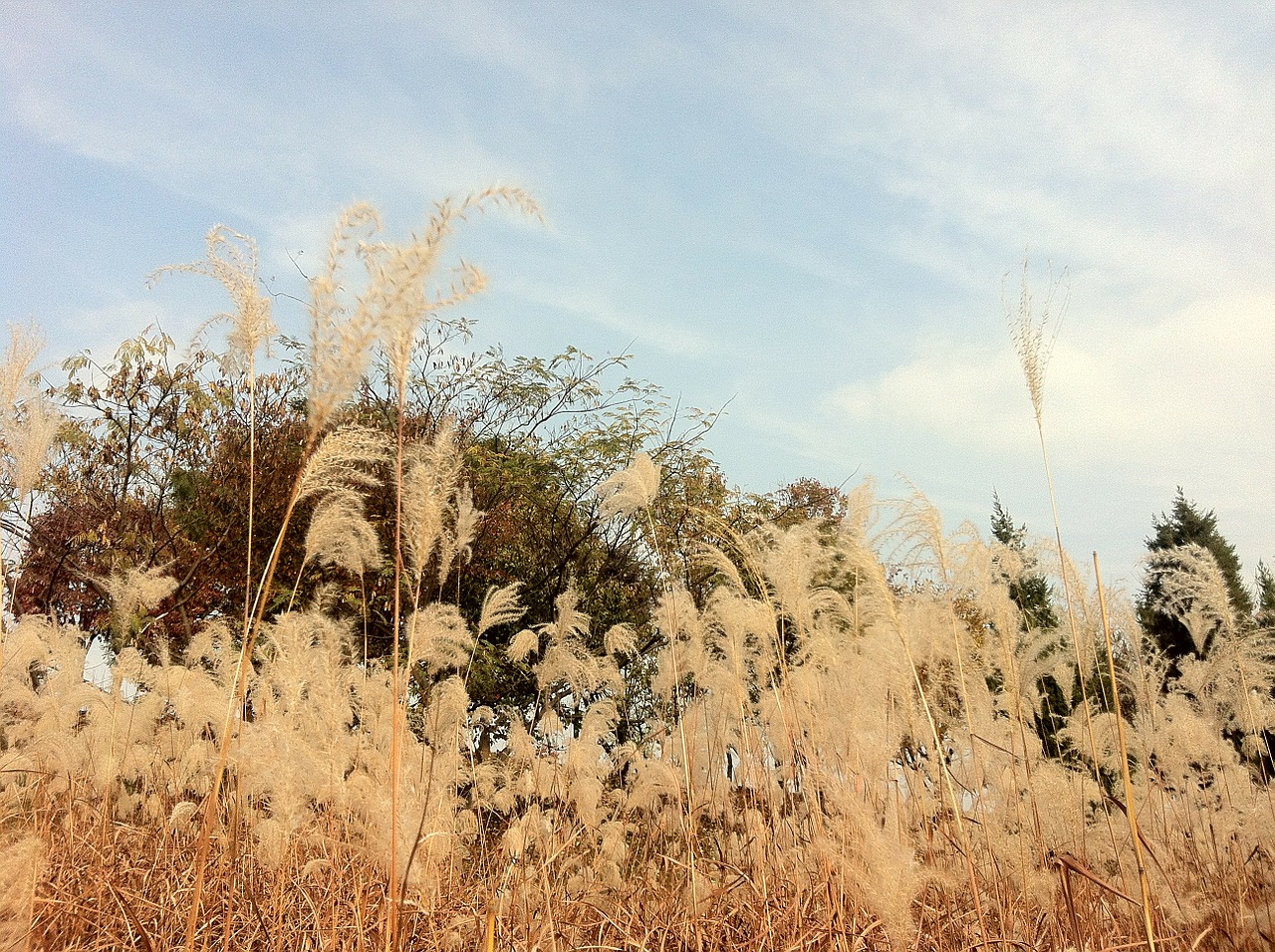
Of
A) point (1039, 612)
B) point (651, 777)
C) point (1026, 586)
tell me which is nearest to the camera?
point (651, 777)

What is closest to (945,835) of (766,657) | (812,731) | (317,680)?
(812,731)

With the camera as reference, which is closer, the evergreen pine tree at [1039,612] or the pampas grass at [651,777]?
the pampas grass at [651,777]

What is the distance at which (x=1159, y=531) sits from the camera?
22.3 meters

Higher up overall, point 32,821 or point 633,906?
point 32,821

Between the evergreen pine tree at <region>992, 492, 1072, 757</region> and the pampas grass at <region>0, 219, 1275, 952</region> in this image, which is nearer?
the pampas grass at <region>0, 219, 1275, 952</region>

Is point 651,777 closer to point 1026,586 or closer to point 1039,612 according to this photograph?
point 1026,586

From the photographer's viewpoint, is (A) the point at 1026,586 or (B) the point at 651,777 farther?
(A) the point at 1026,586

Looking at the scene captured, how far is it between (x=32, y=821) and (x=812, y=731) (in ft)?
12.4

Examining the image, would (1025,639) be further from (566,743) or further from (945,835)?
(566,743)

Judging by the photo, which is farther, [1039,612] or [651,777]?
[1039,612]

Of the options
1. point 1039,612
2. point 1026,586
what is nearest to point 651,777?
point 1026,586

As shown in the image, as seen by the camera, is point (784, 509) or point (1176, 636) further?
point (1176, 636)

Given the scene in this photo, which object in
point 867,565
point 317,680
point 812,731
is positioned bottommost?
point 812,731

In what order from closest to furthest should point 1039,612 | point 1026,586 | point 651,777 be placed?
point 651,777, point 1026,586, point 1039,612
